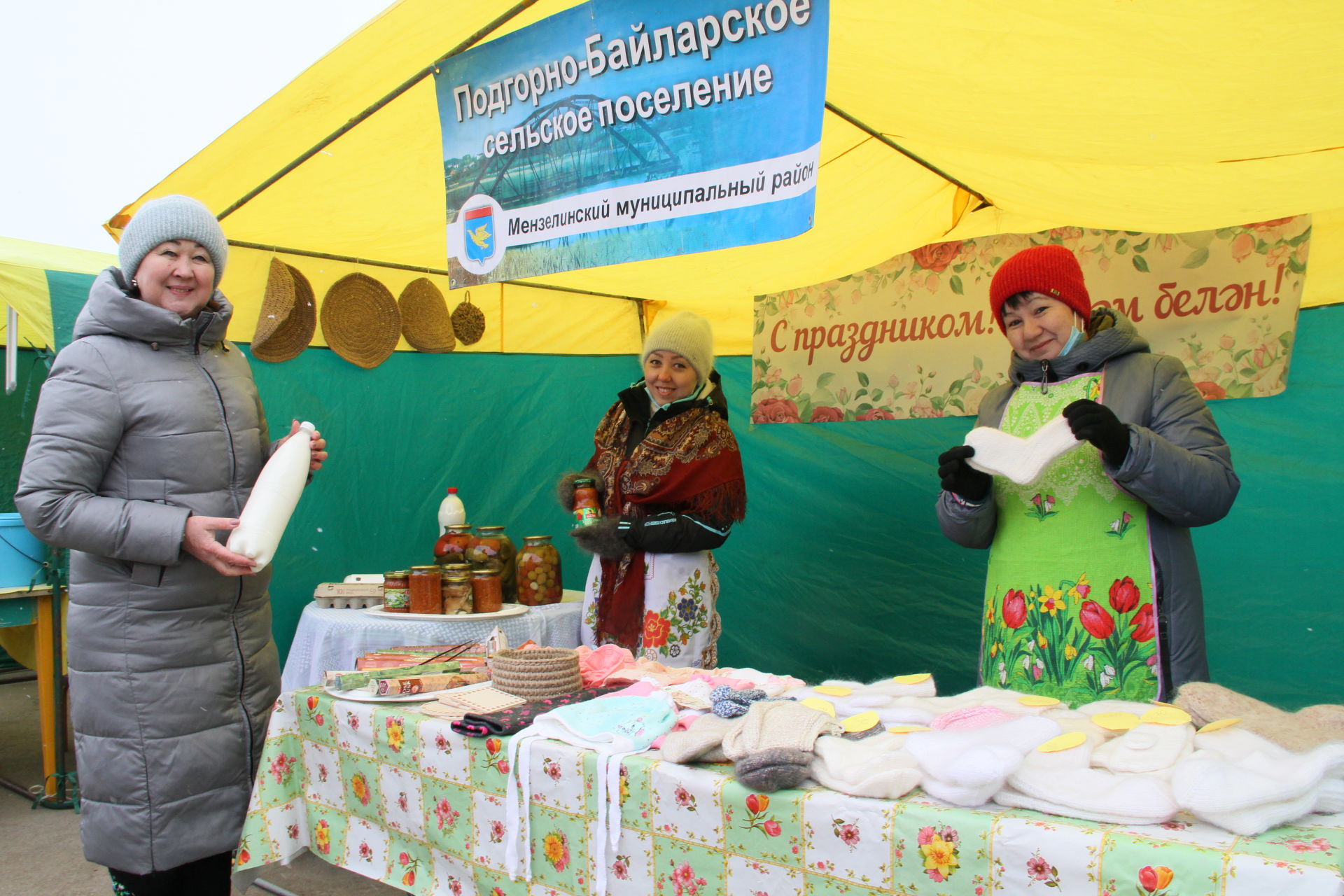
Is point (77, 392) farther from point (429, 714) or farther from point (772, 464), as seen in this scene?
point (772, 464)

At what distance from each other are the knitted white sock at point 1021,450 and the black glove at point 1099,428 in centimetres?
3

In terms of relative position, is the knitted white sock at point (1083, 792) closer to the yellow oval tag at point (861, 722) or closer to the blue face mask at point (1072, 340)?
the yellow oval tag at point (861, 722)

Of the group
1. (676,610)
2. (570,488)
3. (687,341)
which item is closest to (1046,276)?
(687,341)

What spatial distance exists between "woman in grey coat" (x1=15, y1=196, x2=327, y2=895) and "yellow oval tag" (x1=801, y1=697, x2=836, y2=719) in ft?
3.97

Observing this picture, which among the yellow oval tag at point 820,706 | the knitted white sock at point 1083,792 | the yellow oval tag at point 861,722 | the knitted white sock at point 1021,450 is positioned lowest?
the yellow oval tag at point 820,706

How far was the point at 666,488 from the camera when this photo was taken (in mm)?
3066

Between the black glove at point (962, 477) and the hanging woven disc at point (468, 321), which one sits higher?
the hanging woven disc at point (468, 321)

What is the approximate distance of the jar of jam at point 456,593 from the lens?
10.3 feet

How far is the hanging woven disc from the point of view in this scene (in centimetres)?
438

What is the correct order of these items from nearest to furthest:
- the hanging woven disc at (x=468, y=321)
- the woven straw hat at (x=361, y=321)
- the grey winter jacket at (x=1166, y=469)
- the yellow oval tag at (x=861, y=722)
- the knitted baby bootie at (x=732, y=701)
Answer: the yellow oval tag at (x=861, y=722), the knitted baby bootie at (x=732, y=701), the grey winter jacket at (x=1166, y=469), the woven straw hat at (x=361, y=321), the hanging woven disc at (x=468, y=321)

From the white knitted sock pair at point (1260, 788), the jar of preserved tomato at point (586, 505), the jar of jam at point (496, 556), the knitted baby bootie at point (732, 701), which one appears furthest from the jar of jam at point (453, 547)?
the white knitted sock pair at point (1260, 788)

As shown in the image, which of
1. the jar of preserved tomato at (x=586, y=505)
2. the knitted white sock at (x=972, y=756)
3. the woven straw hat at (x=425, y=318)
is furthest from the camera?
the woven straw hat at (x=425, y=318)

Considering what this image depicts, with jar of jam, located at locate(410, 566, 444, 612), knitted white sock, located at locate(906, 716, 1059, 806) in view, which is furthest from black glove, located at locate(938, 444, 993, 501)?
jar of jam, located at locate(410, 566, 444, 612)

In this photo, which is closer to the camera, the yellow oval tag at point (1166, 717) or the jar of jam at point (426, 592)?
the yellow oval tag at point (1166, 717)
